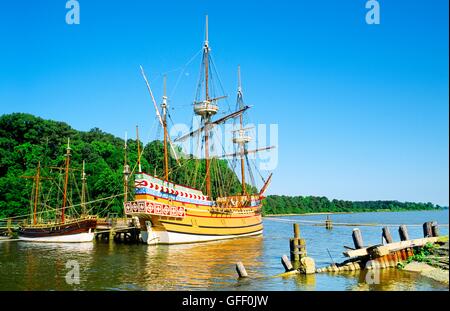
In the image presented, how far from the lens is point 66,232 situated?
47688 millimetres

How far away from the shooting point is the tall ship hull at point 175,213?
40188mm

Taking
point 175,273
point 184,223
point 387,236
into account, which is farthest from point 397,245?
point 184,223

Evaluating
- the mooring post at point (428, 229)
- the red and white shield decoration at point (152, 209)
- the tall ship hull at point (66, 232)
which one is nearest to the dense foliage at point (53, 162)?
the tall ship hull at point (66, 232)

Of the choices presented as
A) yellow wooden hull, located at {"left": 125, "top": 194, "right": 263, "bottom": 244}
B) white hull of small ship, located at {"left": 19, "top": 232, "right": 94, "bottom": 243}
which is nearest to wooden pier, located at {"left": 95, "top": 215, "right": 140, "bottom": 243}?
white hull of small ship, located at {"left": 19, "top": 232, "right": 94, "bottom": 243}

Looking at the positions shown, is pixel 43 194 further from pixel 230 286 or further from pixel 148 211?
pixel 230 286

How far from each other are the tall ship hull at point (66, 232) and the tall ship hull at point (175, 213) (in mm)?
8565

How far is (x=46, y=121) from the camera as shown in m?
88.1

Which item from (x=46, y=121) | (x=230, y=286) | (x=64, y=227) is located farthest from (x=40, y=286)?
(x=46, y=121)

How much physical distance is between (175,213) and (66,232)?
15392mm

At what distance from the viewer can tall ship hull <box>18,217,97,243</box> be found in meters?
47.5

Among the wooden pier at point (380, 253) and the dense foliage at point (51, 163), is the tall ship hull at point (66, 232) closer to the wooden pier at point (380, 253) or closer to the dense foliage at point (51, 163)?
the dense foliage at point (51, 163)
